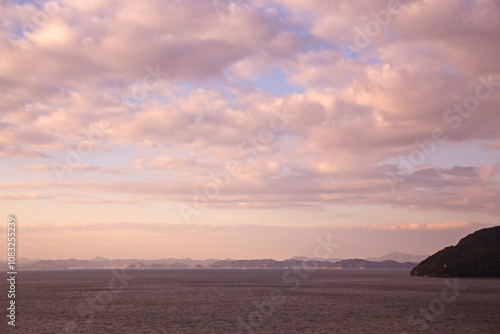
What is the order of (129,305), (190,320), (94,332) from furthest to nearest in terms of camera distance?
(129,305), (190,320), (94,332)

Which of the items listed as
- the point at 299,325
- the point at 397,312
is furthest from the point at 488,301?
the point at 299,325

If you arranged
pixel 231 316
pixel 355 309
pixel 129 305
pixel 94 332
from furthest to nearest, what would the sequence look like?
pixel 129 305 → pixel 355 309 → pixel 231 316 → pixel 94 332

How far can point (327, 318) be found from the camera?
89.8m

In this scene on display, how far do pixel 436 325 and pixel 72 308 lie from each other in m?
83.6

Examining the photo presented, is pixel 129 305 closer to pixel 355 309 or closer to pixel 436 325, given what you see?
pixel 355 309

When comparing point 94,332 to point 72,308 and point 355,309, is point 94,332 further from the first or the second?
point 355,309

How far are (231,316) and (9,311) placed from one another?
5362 centimetres

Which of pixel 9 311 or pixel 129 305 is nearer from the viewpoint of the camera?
pixel 9 311

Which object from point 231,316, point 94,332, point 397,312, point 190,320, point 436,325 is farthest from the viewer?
point 397,312

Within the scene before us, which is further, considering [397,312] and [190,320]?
[397,312]

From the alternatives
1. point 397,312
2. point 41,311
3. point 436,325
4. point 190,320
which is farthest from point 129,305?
point 436,325

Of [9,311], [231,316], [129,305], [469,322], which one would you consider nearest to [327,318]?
[231,316]

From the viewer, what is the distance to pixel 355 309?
106875mm

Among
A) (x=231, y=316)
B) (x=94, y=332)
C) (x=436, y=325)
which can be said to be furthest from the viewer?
(x=231, y=316)
